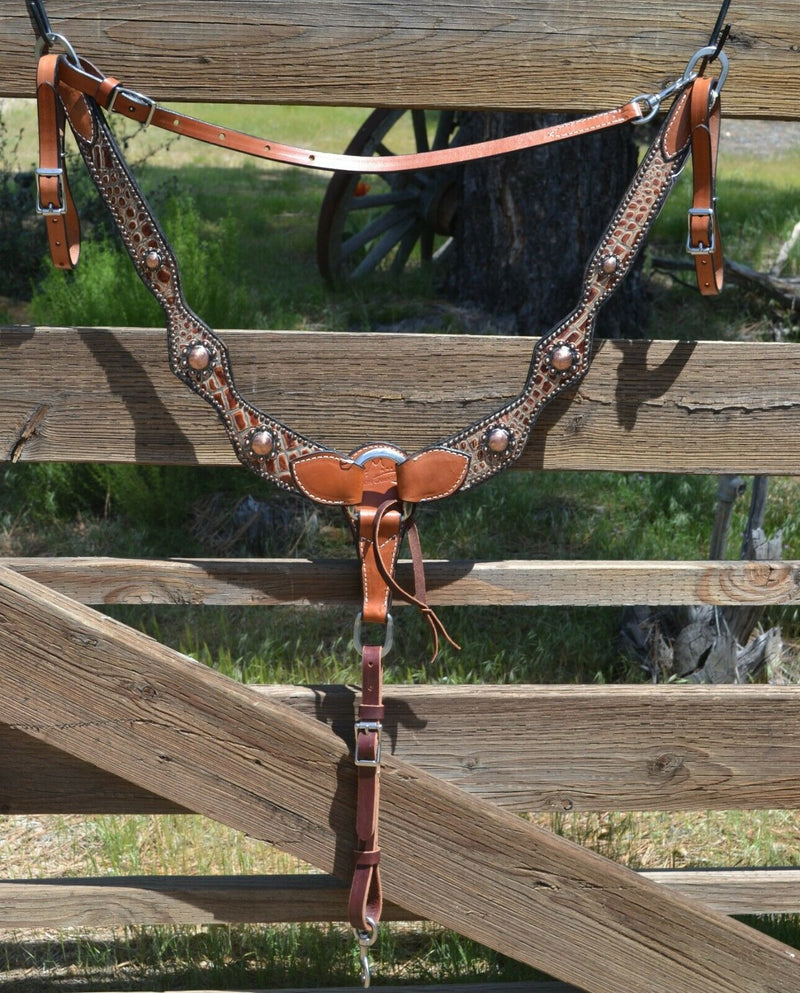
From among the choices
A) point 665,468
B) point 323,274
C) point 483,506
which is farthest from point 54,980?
point 323,274

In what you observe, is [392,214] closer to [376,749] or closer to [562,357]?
[562,357]

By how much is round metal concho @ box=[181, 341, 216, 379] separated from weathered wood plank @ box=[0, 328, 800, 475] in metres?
0.10

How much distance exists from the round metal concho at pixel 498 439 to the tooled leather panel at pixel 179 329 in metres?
0.28

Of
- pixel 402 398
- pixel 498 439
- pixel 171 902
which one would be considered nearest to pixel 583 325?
pixel 498 439

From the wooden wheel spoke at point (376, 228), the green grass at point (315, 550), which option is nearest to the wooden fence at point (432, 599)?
the green grass at point (315, 550)

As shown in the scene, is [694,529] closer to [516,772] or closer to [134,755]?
[516,772]

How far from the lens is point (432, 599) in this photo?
1.93m

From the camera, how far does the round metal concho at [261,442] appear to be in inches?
69.4

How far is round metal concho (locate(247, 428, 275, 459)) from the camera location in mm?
1762

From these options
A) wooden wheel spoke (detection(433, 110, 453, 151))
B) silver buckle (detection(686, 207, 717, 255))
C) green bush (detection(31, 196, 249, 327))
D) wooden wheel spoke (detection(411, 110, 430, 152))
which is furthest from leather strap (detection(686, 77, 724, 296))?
wooden wheel spoke (detection(411, 110, 430, 152))

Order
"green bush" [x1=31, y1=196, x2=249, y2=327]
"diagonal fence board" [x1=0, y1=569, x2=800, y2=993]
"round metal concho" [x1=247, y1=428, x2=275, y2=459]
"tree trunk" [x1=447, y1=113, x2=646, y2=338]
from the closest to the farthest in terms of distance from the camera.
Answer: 1. "diagonal fence board" [x1=0, y1=569, x2=800, y2=993]
2. "round metal concho" [x1=247, y1=428, x2=275, y2=459]
3. "green bush" [x1=31, y1=196, x2=249, y2=327]
4. "tree trunk" [x1=447, y1=113, x2=646, y2=338]

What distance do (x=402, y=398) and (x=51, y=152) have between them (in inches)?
27.7

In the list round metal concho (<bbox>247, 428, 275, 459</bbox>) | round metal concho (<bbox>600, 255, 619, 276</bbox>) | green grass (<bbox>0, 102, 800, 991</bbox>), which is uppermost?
round metal concho (<bbox>600, 255, 619, 276</bbox>)

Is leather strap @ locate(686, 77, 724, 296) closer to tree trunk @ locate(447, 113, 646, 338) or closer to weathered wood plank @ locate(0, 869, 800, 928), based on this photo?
weathered wood plank @ locate(0, 869, 800, 928)
